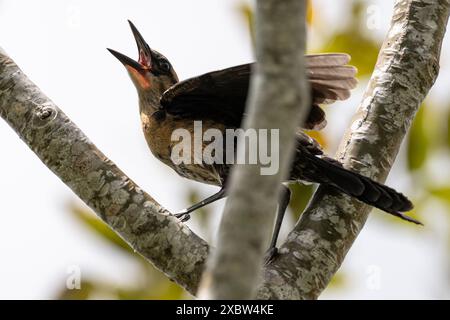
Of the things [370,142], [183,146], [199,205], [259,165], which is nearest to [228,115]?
[183,146]

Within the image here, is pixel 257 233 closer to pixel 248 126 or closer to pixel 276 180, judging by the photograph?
pixel 276 180

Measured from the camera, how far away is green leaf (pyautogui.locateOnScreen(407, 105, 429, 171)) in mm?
4352

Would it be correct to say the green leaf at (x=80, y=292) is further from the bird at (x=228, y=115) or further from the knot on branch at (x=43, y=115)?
the knot on branch at (x=43, y=115)

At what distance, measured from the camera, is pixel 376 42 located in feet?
15.5

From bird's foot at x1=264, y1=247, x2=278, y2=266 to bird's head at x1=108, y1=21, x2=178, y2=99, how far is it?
1931 millimetres

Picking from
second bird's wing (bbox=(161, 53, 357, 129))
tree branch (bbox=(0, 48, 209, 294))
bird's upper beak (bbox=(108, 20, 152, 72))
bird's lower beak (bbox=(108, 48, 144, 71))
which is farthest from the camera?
bird's upper beak (bbox=(108, 20, 152, 72))

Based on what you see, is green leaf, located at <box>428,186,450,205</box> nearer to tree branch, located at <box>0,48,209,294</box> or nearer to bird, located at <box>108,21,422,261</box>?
bird, located at <box>108,21,422,261</box>

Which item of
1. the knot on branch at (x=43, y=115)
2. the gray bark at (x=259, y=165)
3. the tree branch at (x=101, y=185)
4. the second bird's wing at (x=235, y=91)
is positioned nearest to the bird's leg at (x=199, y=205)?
the second bird's wing at (x=235, y=91)

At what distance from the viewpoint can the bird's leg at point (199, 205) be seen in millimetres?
3948

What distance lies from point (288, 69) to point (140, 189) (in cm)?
136

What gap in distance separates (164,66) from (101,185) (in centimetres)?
205

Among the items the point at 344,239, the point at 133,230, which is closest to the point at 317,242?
the point at 344,239

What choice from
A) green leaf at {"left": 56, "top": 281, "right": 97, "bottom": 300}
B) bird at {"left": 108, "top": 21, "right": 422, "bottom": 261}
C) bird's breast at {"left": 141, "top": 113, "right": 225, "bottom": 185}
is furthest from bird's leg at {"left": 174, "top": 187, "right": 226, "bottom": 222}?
green leaf at {"left": 56, "top": 281, "right": 97, "bottom": 300}

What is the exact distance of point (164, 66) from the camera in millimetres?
5047
